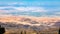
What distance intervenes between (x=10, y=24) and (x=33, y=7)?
0.63 metres

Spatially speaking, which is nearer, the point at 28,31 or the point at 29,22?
the point at 28,31

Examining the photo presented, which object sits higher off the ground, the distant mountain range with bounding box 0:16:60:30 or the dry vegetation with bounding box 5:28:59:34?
the distant mountain range with bounding box 0:16:60:30

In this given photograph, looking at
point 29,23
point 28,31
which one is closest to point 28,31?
point 28,31

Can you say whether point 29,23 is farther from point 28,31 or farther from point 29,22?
point 28,31

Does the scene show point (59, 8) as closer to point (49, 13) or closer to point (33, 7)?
point (49, 13)

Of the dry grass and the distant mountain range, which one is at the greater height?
the distant mountain range

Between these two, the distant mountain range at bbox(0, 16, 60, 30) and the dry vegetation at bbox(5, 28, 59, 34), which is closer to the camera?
the dry vegetation at bbox(5, 28, 59, 34)

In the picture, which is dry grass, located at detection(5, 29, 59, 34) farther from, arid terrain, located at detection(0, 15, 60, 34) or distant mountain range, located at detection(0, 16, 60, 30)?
distant mountain range, located at detection(0, 16, 60, 30)

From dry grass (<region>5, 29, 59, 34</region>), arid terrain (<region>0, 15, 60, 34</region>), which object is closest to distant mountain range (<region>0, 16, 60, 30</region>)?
arid terrain (<region>0, 15, 60, 34</region>)

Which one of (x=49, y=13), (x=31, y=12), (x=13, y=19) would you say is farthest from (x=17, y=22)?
(x=49, y=13)

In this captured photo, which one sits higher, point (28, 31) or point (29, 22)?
point (29, 22)

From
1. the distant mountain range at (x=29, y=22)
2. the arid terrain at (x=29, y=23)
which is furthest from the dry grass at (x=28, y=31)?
the distant mountain range at (x=29, y=22)

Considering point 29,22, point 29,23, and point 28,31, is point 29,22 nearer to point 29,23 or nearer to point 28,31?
point 29,23

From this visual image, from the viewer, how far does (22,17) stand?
421 centimetres
